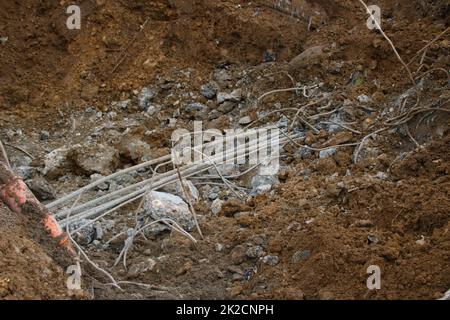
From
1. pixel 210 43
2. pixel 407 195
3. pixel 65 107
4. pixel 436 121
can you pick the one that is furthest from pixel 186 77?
pixel 407 195

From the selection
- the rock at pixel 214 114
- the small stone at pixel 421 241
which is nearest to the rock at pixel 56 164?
the rock at pixel 214 114

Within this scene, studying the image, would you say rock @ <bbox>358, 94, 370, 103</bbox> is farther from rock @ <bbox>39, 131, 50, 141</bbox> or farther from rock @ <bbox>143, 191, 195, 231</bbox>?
rock @ <bbox>39, 131, 50, 141</bbox>

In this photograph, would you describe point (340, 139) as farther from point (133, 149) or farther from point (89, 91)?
point (89, 91)

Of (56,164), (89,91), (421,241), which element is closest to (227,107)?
(89,91)

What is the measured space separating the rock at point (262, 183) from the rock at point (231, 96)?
41.6 inches

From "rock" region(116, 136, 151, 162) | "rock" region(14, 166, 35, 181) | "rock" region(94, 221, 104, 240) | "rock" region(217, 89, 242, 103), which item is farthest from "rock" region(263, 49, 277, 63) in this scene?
"rock" region(94, 221, 104, 240)

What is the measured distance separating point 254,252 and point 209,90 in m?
2.17

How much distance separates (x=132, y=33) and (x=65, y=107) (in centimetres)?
85

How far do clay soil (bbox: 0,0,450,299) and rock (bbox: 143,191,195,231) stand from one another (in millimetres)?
105

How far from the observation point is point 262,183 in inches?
156

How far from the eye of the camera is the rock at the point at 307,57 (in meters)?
4.82

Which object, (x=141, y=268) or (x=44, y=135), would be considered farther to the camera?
(x=44, y=135)

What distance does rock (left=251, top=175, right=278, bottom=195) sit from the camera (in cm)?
388
